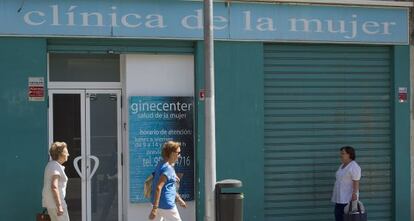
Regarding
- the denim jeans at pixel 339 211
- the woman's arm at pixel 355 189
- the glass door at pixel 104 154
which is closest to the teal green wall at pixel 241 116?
the denim jeans at pixel 339 211

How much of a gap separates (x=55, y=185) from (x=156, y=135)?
249 cm

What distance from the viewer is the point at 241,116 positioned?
1080 cm

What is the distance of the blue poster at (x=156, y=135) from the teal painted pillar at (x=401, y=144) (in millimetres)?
3575

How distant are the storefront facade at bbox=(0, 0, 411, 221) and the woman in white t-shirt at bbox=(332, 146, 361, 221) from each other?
0.92 m

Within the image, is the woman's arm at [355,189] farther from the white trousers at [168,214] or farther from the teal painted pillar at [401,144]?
the white trousers at [168,214]

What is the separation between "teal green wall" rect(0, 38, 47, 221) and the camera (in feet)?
32.6

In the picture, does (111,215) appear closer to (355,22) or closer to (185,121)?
(185,121)

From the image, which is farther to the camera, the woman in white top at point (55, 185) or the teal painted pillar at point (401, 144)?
the teal painted pillar at point (401, 144)

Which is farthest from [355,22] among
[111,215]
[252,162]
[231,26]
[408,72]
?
[111,215]

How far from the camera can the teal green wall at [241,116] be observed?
10.7m

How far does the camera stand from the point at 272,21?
10938mm

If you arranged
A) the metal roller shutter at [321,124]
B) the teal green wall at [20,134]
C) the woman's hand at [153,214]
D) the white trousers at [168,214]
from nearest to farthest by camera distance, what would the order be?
the woman's hand at [153,214], the white trousers at [168,214], the teal green wall at [20,134], the metal roller shutter at [321,124]

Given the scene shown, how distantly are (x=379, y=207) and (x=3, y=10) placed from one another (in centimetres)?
695

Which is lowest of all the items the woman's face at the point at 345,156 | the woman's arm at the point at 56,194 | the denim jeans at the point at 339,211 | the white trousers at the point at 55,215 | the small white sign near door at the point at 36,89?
the denim jeans at the point at 339,211
